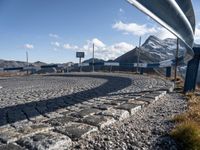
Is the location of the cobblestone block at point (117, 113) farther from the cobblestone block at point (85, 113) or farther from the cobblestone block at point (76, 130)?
the cobblestone block at point (76, 130)

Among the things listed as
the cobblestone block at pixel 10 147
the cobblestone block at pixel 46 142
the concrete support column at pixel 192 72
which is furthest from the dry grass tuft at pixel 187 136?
the concrete support column at pixel 192 72

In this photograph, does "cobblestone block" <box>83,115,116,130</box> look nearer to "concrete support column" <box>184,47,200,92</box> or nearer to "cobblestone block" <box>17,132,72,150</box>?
"cobblestone block" <box>17,132,72,150</box>

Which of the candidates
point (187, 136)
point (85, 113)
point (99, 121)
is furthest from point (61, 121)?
point (187, 136)

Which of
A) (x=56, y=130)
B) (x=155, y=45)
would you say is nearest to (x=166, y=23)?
(x=56, y=130)

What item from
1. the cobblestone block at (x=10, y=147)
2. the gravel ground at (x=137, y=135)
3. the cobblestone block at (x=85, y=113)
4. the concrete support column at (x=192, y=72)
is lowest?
the gravel ground at (x=137, y=135)

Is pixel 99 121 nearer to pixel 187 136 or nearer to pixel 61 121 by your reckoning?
pixel 61 121

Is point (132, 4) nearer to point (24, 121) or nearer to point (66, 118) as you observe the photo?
point (66, 118)

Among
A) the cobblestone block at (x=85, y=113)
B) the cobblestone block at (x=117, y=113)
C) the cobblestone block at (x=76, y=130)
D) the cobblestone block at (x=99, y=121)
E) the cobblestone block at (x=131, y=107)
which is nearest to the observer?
the cobblestone block at (x=76, y=130)

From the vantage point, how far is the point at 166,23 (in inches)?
219

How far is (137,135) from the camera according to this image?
408 centimetres

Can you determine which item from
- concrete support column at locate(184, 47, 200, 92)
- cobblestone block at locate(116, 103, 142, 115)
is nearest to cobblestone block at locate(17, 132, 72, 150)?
cobblestone block at locate(116, 103, 142, 115)

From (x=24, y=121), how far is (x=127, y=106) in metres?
2.02

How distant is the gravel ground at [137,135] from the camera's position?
365cm

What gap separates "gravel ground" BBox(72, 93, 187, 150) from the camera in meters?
3.65
